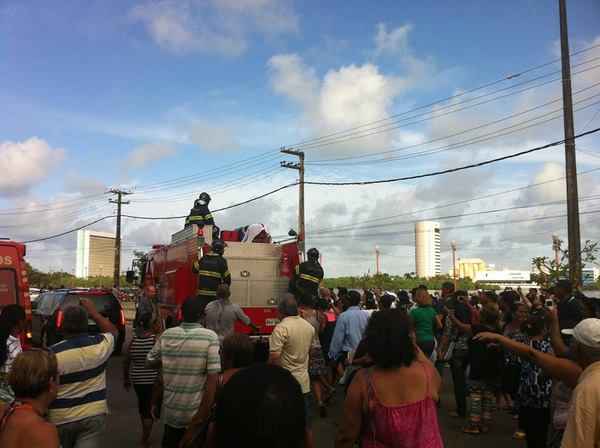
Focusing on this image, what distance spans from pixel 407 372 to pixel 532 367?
3.08 metres

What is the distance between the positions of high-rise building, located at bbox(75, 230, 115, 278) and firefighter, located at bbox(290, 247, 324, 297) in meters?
97.6

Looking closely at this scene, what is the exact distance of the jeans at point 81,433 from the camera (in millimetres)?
4160

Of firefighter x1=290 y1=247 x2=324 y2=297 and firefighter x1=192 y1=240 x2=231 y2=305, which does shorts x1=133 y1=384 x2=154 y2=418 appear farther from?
firefighter x1=290 y1=247 x2=324 y2=297

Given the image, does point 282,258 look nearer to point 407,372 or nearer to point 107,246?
point 407,372

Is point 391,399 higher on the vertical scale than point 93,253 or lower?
lower

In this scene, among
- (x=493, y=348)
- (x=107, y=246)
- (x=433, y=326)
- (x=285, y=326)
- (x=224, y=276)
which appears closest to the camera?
(x=285, y=326)

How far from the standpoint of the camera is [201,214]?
40.3 ft

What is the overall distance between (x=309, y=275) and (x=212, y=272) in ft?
6.13

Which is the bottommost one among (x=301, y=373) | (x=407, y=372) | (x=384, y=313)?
(x=301, y=373)

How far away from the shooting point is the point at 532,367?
18.6 feet

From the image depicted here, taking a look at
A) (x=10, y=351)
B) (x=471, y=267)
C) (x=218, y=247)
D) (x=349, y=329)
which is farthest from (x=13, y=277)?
(x=471, y=267)

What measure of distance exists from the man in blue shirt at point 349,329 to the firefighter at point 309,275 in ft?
8.04

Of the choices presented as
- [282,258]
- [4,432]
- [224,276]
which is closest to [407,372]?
[4,432]

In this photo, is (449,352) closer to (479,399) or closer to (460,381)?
(460,381)
